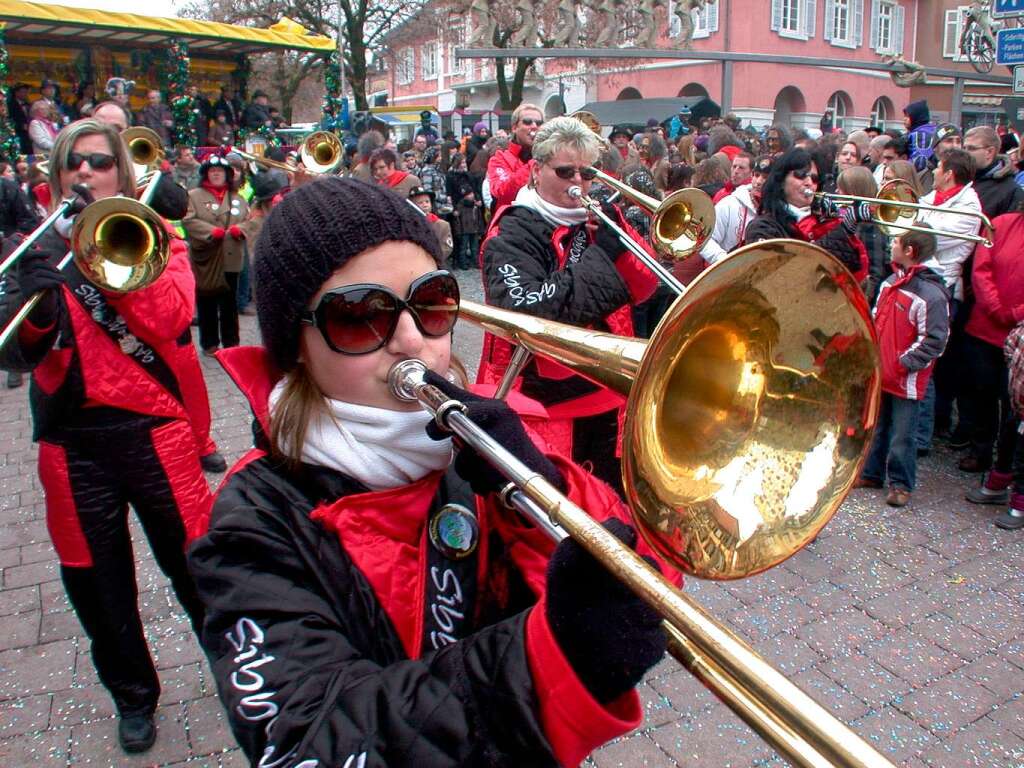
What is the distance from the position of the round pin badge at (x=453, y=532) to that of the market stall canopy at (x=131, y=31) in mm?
16709

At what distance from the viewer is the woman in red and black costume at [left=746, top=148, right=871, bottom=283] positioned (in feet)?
14.7

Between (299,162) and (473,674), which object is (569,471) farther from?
(299,162)

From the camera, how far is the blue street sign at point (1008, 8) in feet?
22.5

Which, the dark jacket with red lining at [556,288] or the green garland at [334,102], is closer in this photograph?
the dark jacket with red lining at [556,288]

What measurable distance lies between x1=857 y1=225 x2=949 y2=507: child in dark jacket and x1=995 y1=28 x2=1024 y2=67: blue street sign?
430cm

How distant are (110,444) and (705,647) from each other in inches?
86.6

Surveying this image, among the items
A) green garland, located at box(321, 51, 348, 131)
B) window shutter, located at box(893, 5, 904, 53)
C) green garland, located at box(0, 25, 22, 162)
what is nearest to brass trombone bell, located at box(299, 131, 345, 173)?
green garland, located at box(0, 25, 22, 162)

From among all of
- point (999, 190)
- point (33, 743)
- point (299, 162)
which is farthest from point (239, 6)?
point (33, 743)

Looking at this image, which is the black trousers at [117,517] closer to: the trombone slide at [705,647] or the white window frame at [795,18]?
the trombone slide at [705,647]

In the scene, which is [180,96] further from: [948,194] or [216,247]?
[948,194]

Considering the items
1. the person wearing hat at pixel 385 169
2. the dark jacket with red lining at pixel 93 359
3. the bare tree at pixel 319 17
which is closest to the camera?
the dark jacket with red lining at pixel 93 359

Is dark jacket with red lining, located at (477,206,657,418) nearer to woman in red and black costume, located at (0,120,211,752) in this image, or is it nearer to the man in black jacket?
woman in red and black costume, located at (0,120,211,752)

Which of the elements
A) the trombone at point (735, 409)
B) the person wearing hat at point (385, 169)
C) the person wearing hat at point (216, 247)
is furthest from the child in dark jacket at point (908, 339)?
the person wearing hat at point (216, 247)

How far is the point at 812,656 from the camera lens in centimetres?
310
